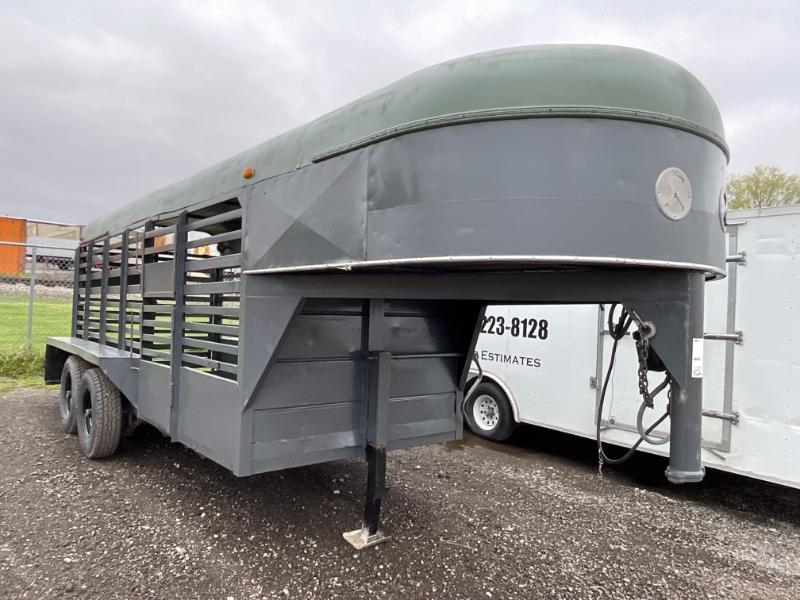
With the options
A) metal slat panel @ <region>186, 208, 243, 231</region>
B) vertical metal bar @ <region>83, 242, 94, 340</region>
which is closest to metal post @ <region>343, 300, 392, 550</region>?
metal slat panel @ <region>186, 208, 243, 231</region>

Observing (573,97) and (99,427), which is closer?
(573,97)

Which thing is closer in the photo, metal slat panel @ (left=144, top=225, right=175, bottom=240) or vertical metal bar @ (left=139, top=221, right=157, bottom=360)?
metal slat panel @ (left=144, top=225, right=175, bottom=240)

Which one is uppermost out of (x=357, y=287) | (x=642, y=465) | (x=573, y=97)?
(x=573, y=97)

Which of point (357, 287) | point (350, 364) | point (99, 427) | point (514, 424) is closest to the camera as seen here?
point (357, 287)

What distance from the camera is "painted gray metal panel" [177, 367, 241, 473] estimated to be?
8.88 feet

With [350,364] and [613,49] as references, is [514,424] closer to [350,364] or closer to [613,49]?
[350,364]

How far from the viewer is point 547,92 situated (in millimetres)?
1727

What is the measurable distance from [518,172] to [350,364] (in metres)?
1.71

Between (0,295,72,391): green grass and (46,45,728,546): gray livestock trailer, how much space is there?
18.4 feet

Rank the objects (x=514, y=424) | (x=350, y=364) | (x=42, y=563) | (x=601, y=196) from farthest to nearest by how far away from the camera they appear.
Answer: (x=514, y=424), (x=350, y=364), (x=42, y=563), (x=601, y=196)

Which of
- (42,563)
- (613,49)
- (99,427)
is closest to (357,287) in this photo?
(613,49)

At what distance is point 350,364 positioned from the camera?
3.08 m

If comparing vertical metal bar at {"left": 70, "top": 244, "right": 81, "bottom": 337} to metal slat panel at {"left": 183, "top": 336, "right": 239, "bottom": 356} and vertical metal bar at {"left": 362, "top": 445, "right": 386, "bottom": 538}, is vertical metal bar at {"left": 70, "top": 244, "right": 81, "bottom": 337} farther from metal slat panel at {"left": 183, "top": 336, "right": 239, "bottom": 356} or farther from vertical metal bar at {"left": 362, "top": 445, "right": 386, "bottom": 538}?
vertical metal bar at {"left": 362, "top": 445, "right": 386, "bottom": 538}

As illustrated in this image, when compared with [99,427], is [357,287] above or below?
above
